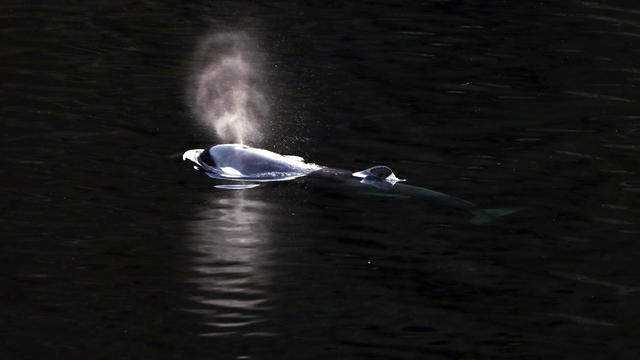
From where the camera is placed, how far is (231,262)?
1387 centimetres

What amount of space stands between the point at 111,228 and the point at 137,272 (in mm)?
1473

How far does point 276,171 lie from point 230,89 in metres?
6.47

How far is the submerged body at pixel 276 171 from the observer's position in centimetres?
1662

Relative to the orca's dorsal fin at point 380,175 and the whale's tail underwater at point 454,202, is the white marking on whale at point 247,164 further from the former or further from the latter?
the whale's tail underwater at point 454,202

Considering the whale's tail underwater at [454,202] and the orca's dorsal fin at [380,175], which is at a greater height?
the orca's dorsal fin at [380,175]

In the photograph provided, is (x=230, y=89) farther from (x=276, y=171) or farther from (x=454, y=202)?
(x=454, y=202)

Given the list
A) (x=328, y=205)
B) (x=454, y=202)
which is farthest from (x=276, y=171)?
(x=454, y=202)

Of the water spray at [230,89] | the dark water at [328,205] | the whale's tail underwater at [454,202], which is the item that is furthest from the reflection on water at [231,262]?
the water spray at [230,89]

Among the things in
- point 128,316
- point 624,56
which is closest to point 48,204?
point 128,316

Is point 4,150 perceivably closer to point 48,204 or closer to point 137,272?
point 48,204

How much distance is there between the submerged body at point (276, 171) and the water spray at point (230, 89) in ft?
5.49

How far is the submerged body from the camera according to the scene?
1662 centimetres

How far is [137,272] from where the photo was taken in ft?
43.8

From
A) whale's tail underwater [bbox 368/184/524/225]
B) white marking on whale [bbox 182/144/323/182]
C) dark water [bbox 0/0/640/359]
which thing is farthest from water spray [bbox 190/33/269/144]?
whale's tail underwater [bbox 368/184/524/225]
